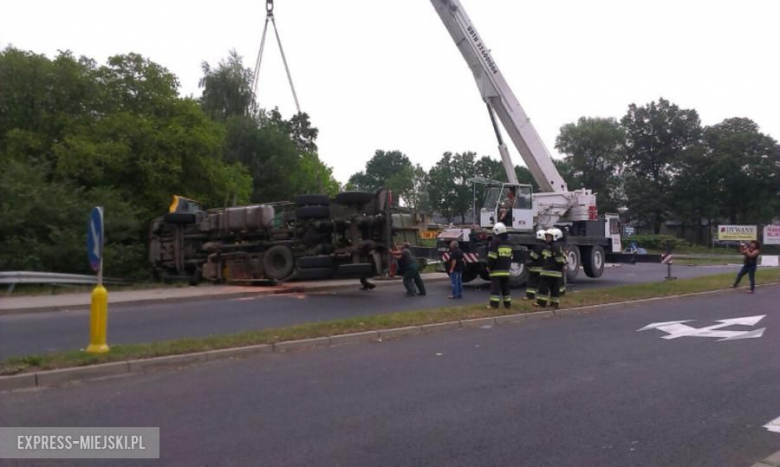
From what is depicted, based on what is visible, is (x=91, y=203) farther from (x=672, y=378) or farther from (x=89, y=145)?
(x=672, y=378)

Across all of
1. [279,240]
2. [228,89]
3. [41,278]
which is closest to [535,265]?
[279,240]

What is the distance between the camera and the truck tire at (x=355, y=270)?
1622 cm

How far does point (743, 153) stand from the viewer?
63.0 metres

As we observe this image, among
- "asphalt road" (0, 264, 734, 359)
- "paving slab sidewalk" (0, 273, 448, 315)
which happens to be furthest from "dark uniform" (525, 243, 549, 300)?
"paving slab sidewalk" (0, 273, 448, 315)

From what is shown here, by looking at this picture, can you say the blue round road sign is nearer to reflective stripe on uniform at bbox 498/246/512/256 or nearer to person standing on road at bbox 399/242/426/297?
reflective stripe on uniform at bbox 498/246/512/256

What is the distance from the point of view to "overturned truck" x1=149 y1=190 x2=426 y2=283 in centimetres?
1677

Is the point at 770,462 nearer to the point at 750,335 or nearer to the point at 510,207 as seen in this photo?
the point at 750,335

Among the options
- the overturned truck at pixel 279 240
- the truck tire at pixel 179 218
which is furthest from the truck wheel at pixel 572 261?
the truck tire at pixel 179 218

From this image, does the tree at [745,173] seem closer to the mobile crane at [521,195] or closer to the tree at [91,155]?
the mobile crane at [521,195]

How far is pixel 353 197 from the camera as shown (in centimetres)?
1678

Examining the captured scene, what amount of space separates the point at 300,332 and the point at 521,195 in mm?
11673

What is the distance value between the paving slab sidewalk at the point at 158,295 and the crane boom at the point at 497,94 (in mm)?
6004

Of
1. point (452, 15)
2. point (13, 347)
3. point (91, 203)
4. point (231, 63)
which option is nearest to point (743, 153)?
point (231, 63)

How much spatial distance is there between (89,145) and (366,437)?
16.9 m
